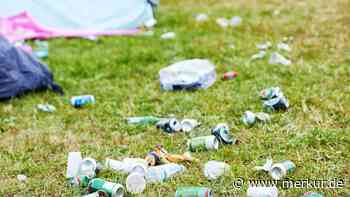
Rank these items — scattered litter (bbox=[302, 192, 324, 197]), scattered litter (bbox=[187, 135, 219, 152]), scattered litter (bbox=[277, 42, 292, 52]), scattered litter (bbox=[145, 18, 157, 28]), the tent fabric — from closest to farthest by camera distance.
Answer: scattered litter (bbox=[302, 192, 324, 197]), scattered litter (bbox=[187, 135, 219, 152]), the tent fabric, scattered litter (bbox=[277, 42, 292, 52]), scattered litter (bbox=[145, 18, 157, 28])

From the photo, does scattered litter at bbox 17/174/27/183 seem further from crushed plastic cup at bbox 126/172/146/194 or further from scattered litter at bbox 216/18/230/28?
Result: scattered litter at bbox 216/18/230/28

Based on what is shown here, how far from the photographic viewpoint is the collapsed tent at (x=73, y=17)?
20.5ft

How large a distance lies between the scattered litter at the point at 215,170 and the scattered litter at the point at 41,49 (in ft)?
9.25

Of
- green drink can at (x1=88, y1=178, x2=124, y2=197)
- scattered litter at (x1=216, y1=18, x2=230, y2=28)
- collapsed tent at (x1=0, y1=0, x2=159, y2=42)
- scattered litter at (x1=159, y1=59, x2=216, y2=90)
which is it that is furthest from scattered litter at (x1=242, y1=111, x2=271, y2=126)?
collapsed tent at (x1=0, y1=0, x2=159, y2=42)

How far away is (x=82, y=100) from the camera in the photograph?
418 cm

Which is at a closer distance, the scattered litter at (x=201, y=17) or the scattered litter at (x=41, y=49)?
the scattered litter at (x=41, y=49)

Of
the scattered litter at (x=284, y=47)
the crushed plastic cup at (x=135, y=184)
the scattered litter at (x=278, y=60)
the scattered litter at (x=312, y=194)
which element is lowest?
the scattered litter at (x=284, y=47)

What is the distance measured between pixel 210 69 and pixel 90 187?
6.53 ft

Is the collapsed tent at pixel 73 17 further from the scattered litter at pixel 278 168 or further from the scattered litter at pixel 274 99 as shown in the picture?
the scattered litter at pixel 278 168

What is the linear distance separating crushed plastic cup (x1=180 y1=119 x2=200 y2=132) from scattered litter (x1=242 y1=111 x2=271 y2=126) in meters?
0.29

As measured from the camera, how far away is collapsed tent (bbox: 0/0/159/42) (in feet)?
20.5

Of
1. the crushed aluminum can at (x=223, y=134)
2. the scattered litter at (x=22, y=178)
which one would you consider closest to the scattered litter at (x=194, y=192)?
the crushed aluminum can at (x=223, y=134)

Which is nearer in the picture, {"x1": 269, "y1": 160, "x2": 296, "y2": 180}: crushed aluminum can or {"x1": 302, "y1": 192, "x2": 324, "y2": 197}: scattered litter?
{"x1": 302, "y1": 192, "x2": 324, "y2": 197}: scattered litter

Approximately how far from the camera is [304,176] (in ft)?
9.61
